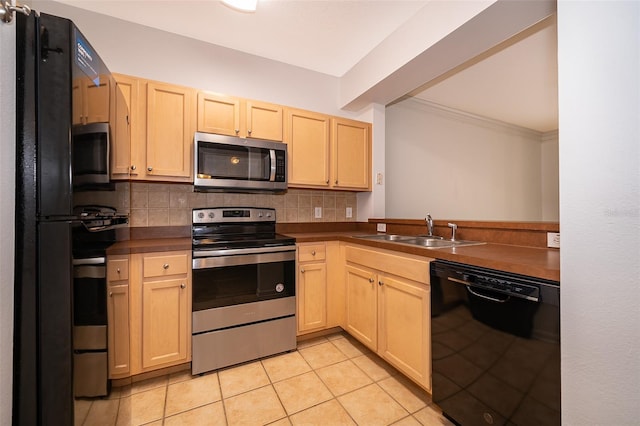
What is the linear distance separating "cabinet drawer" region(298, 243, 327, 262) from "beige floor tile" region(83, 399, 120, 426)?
133cm

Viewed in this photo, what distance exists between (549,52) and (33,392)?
153 inches

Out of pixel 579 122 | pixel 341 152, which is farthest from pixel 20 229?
pixel 341 152

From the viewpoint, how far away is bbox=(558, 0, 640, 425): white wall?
0.81 m

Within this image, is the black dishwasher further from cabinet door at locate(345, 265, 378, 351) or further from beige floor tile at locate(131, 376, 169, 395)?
beige floor tile at locate(131, 376, 169, 395)

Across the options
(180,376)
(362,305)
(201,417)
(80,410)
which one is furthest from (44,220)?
(362,305)

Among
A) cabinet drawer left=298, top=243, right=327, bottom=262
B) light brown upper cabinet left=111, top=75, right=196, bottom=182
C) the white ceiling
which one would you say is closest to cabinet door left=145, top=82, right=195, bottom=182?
light brown upper cabinet left=111, top=75, right=196, bottom=182

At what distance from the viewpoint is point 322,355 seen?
2053 millimetres

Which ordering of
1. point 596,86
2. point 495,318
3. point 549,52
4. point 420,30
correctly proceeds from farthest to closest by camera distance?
point 549,52 < point 420,30 < point 495,318 < point 596,86

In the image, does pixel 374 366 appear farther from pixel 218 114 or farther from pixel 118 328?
pixel 218 114

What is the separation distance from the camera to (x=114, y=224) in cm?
132

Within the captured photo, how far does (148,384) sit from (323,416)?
3.86ft

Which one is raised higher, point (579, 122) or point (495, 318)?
point (579, 122)

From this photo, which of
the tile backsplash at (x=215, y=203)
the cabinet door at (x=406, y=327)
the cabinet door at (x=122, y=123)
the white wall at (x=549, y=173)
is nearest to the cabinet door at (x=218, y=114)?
the cabinet door at (x=122, y=123)

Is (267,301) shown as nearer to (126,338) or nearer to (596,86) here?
(126,338)
